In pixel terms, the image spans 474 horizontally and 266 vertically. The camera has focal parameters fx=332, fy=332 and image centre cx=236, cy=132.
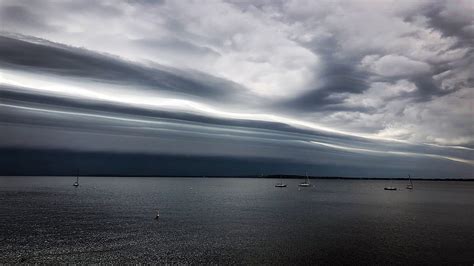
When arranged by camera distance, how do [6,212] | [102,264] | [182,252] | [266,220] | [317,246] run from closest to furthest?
[102,264]
[182,252]
[317,246]
[266,220]
[6,212]

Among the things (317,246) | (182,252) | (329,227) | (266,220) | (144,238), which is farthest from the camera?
(266,220)

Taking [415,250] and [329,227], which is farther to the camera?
[329,227]

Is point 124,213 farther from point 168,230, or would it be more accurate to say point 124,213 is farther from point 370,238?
point 370,238

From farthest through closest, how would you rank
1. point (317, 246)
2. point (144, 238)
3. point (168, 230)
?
1. point (168, 230)
2. point (144, 238)
3. point (317, 246)

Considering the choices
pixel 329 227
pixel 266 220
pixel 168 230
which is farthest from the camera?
pixel 266 220

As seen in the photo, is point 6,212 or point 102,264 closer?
point 102,264

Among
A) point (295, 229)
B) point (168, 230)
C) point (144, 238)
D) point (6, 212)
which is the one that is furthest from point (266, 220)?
point (6, 212)

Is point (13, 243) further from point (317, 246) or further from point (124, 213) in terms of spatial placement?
point (317, 246)

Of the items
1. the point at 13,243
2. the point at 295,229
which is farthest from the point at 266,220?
the point at 13,243

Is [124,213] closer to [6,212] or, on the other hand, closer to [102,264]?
[6,212]
